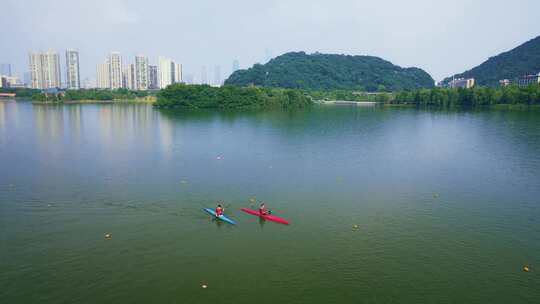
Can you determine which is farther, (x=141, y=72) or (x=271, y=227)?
(x=141, y=72)

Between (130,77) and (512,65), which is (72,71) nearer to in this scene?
(130,77)

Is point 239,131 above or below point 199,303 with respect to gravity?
above

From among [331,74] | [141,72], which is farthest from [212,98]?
[331,74]

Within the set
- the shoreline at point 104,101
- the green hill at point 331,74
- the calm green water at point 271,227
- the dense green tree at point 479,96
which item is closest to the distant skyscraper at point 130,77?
the green hill at point 331,74

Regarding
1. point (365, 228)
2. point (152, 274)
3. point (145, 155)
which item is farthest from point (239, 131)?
point (152, 274)

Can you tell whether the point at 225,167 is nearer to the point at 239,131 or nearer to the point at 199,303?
the point at 199,303

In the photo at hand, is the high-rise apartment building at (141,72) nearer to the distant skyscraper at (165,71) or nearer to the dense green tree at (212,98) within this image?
the distant skyscraper at (165,71)
